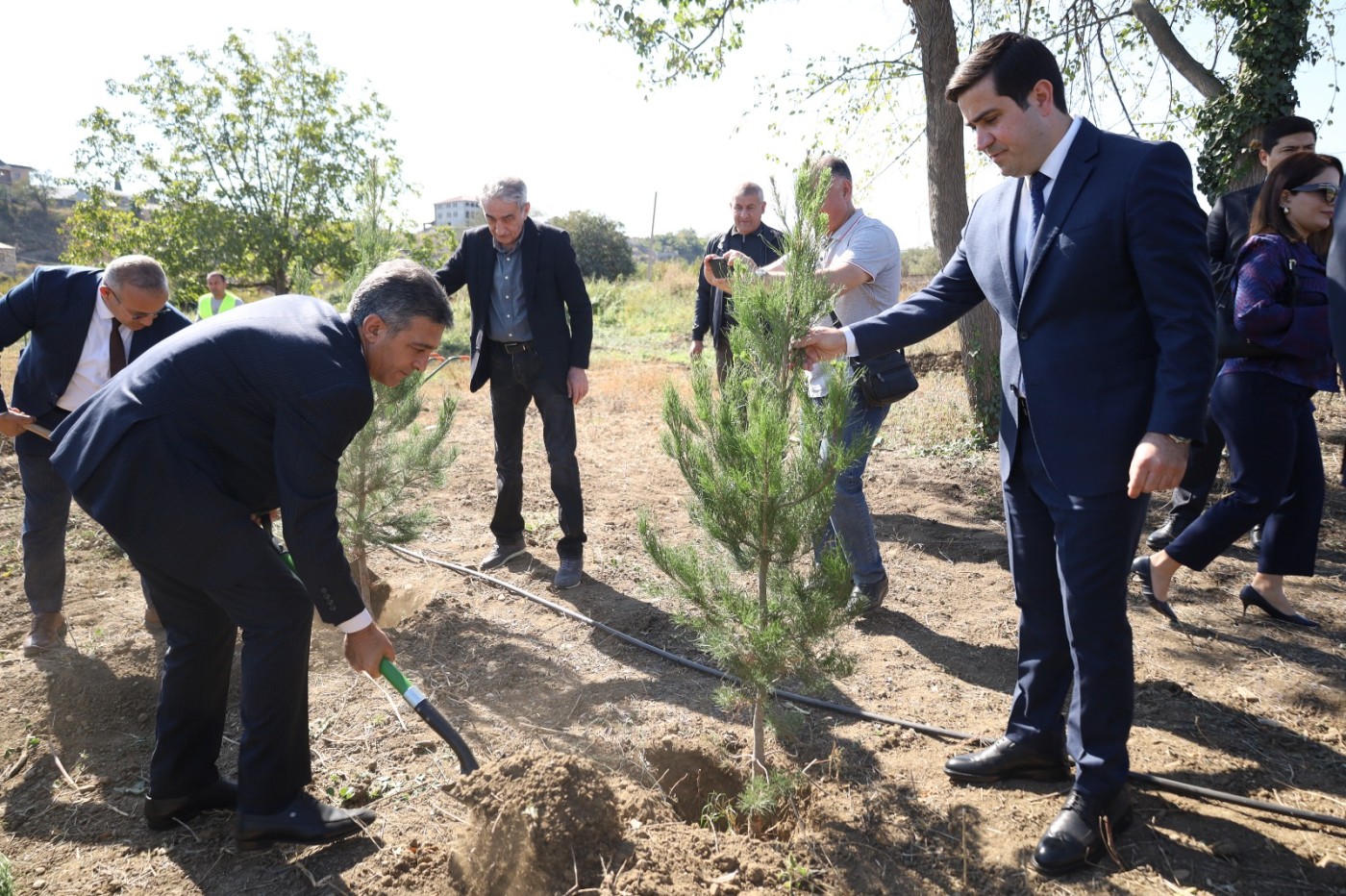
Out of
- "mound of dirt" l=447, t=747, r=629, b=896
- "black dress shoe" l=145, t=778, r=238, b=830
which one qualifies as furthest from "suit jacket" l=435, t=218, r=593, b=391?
"mound of dirt" l=447, t=747, r=629, b=896

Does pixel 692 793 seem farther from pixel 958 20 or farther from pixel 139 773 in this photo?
pixel 958 20

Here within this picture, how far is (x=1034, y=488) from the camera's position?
256 cm

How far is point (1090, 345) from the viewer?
2.33 meters

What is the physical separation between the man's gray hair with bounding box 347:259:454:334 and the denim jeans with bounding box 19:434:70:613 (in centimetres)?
268

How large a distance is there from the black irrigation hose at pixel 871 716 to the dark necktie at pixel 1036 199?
1.69 meters

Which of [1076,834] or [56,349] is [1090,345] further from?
[56,349]

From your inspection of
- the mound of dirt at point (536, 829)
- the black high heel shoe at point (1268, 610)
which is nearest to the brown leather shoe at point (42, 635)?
the mound of dirt at point (536, 829)

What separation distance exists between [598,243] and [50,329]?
110 ft

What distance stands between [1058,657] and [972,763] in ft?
1.47

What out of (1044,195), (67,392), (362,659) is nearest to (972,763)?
(1044,195)

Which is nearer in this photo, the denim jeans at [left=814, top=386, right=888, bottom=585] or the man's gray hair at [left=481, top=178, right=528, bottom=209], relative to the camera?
the denim jeans at [left=814, top=386, right=888, bottom=585]

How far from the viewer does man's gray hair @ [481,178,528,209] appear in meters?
4.47

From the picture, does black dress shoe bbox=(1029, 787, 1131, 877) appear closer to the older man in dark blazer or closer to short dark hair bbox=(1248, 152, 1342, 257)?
short dark hair bbox=(1248, 152, 1342, 257)

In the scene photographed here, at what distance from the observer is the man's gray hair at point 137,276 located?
12.3ft
